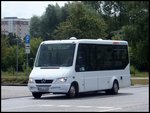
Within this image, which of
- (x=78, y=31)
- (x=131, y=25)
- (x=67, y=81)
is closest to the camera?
(x=131, y=25)

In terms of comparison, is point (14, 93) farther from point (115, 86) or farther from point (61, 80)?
point (115, 86)

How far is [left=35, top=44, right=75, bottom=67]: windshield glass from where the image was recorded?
21062 millimetres

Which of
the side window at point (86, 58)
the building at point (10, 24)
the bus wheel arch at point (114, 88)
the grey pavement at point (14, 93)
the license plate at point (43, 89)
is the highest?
the building at point (10, 24)

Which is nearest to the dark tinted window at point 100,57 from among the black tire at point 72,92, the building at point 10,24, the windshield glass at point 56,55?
the windshield glass at point 56,55

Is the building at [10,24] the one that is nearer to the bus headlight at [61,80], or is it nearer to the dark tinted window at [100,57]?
the bus headlight at [61,80]

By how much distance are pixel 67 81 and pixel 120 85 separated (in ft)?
15.4

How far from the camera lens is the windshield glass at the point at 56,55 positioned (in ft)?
69.1

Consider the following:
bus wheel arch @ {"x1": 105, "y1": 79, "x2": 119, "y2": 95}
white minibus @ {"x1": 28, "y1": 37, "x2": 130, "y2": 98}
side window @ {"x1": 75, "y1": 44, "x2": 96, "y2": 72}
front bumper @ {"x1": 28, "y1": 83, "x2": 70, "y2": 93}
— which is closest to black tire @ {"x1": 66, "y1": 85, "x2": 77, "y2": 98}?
white minibus @ {"x1": 28, "y1": 37, "x2": 130, "y2": 98}

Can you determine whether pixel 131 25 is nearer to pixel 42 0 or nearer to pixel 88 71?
pixel 42 0

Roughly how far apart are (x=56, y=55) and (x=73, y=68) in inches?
38.3

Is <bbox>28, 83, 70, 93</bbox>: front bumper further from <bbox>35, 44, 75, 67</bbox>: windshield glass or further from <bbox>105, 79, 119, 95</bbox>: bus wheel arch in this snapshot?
<bbox>105, 79, 119, 95</bbox>: bus wheel arch

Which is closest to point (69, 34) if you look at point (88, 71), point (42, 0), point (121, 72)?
point (121, 72)

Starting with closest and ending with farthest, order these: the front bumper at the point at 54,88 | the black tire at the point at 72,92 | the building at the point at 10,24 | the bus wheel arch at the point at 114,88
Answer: the building at the point at 10,24
the front bumper at the point at 54,88
the black tire at the point at 72,92
the bus wheel arch at the point at 114,88

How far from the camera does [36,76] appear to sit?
821 inches
